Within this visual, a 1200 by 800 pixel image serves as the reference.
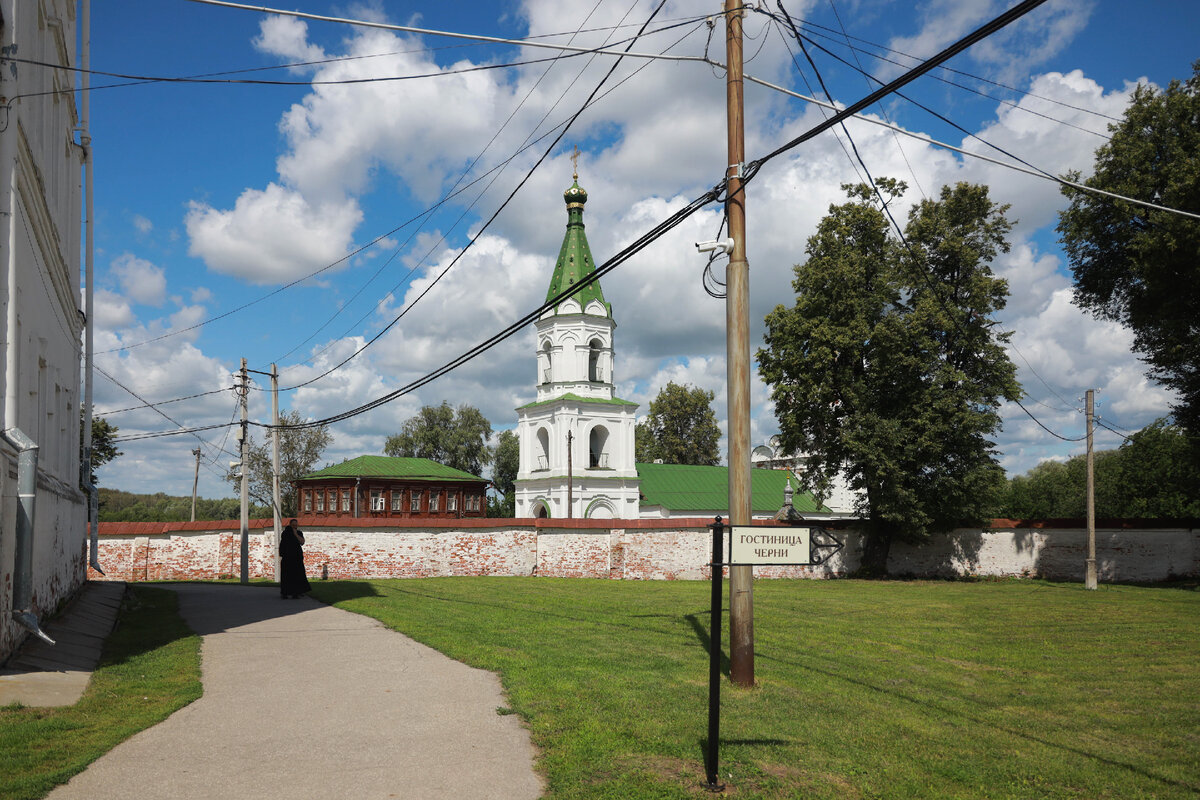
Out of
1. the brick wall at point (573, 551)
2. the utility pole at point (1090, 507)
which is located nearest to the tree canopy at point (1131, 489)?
the brick wall at point (573, 551)

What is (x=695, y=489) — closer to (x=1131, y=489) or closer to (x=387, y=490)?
(x=387, y=490)

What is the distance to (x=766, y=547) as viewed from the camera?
636 centimetres

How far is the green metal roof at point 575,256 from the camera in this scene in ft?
154

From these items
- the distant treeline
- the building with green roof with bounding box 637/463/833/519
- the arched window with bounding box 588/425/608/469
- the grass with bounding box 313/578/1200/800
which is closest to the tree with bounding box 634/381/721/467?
the building with green roof with bounding box 637/463/833/519

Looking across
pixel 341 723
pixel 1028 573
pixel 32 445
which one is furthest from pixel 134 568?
pixel 1028 573

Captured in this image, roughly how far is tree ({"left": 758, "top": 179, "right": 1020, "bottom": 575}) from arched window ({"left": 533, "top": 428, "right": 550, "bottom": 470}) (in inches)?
862

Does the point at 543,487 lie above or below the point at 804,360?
below

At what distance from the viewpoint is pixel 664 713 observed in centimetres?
735

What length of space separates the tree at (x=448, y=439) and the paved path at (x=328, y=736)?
69.2 m

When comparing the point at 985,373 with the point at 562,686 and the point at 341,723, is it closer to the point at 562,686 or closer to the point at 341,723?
the point at 562,686

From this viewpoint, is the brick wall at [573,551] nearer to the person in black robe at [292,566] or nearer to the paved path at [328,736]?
the person in black robe at [292,566]

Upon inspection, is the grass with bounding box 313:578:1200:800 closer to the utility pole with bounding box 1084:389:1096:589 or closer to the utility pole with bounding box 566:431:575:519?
the utility pole with bounding box 1084:389:1096:589

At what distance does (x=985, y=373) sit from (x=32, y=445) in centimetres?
2908

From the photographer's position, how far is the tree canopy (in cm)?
4981
